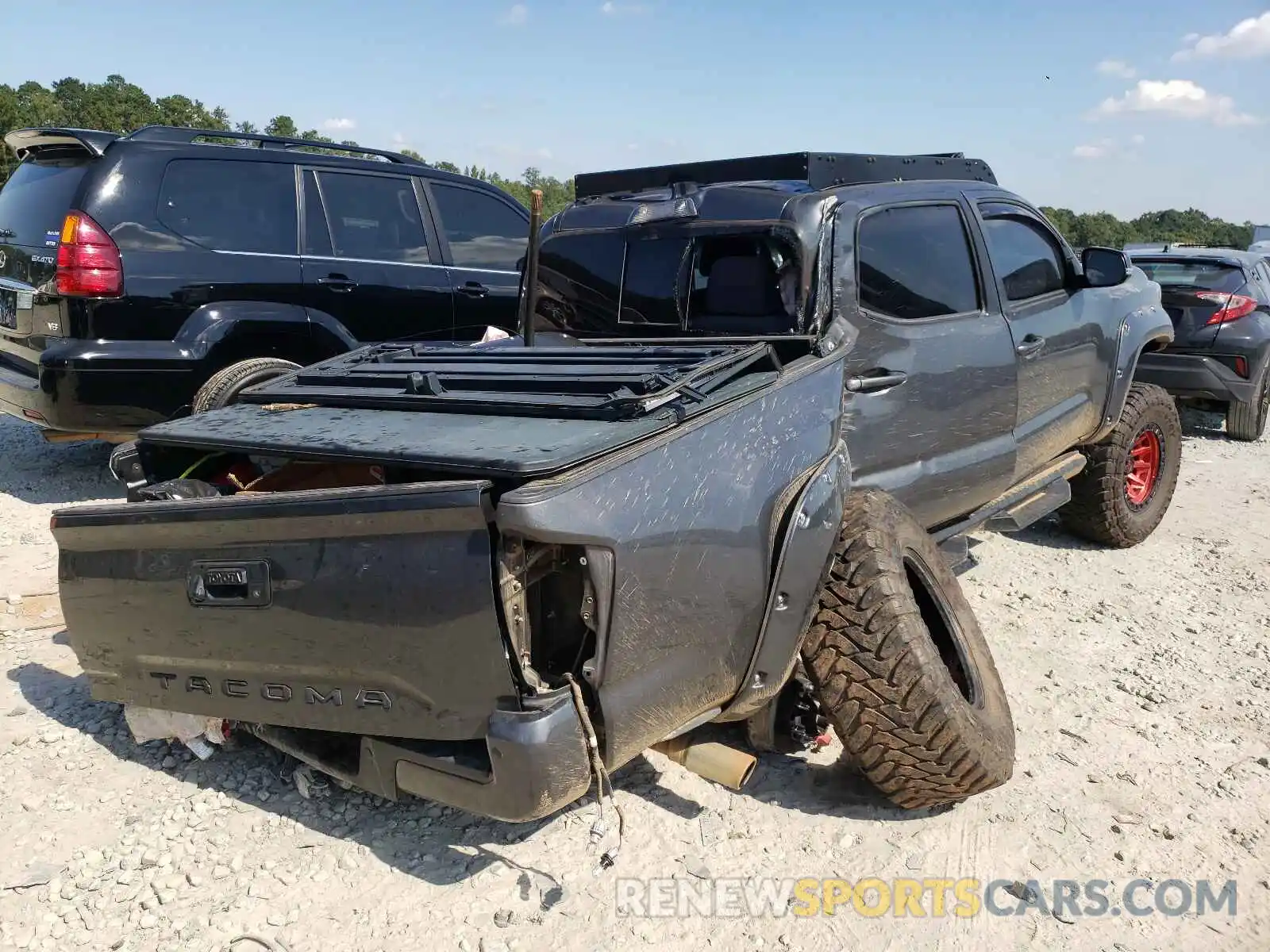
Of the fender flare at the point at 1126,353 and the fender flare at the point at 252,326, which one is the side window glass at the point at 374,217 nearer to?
the fender flare at the point at 252,326

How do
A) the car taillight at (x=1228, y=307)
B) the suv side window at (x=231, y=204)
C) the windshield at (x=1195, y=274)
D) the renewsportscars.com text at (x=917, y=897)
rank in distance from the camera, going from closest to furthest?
the renewsportscars.com text at (x=917, y=897) → the suv side window at (x=231, y=204) → the car taillight at (x=1228, y=307) → the windshield at (x=1195, y=274)

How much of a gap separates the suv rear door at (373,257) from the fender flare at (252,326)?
10 cm

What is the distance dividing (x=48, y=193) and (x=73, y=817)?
3.78 metres

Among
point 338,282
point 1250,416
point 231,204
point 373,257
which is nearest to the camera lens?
point 231,204

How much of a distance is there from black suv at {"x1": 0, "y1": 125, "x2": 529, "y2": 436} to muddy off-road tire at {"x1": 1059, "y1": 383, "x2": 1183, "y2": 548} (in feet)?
12.7

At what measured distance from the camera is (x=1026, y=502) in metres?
4.29

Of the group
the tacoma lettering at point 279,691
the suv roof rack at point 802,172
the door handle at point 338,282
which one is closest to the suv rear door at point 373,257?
the door handle at point 338,282

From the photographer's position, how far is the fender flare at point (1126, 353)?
4.80 m

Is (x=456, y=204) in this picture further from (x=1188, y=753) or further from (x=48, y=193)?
(x=1188, y=753)

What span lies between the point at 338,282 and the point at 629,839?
394cm

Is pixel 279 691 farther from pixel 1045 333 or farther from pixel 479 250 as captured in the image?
pixel 479 250

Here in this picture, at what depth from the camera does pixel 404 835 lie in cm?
261

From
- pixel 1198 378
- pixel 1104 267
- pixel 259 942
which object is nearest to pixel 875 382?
pixel 1104 267

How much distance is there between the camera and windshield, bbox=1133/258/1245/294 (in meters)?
8.01
